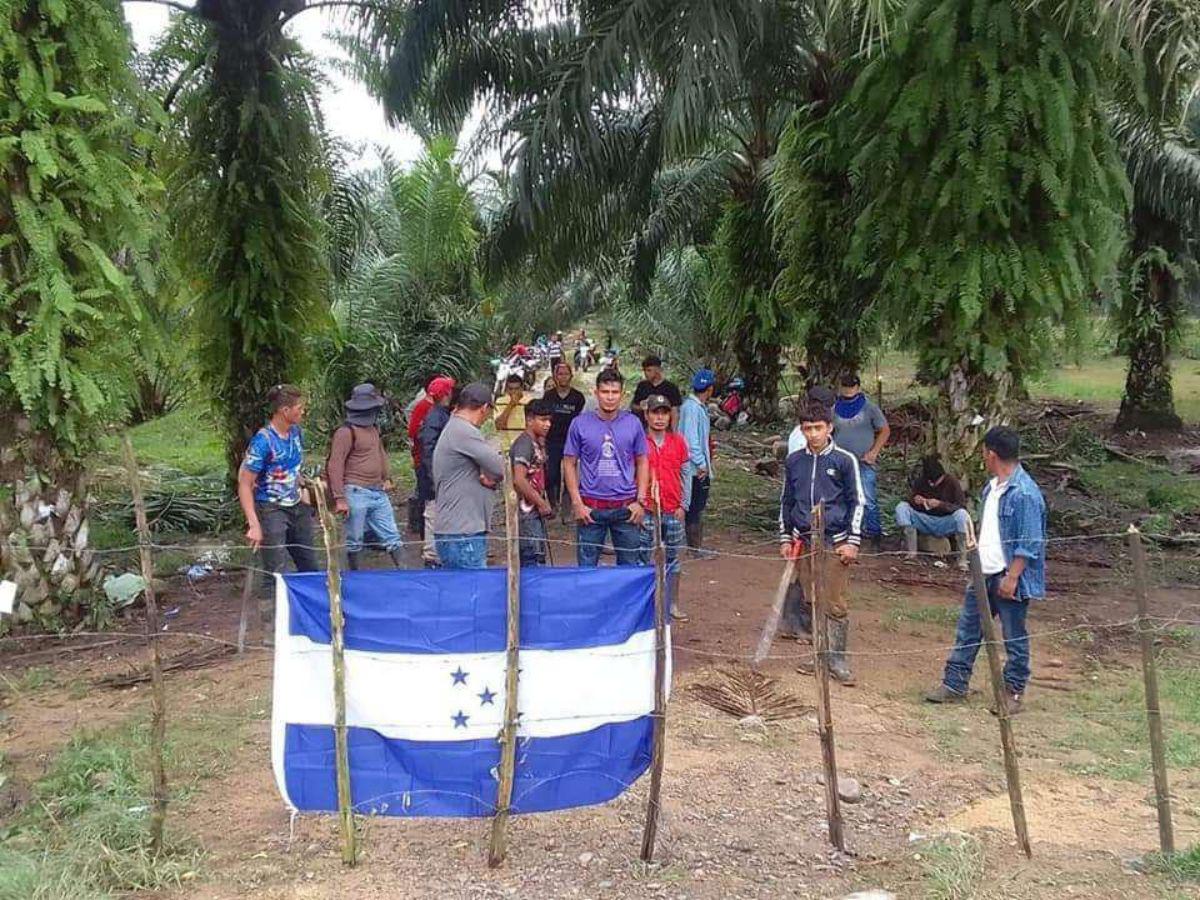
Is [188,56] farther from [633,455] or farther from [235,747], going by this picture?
[235,747]

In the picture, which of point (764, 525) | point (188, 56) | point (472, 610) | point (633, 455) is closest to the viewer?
point (472, 610)

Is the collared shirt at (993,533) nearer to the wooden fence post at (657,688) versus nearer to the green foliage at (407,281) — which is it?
the wooden fence post at (657,688)

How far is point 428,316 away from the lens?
1677 cm

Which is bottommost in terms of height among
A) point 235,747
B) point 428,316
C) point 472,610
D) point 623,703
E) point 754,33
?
point 235,747

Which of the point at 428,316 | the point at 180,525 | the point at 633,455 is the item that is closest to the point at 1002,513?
the point at 633,455

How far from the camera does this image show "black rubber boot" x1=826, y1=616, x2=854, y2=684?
5.90 metres

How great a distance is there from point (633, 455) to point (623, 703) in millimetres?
2356

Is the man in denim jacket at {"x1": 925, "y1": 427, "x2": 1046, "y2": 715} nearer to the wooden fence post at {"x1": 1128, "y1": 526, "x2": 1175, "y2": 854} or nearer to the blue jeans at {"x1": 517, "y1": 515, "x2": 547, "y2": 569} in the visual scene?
the wooden fence post at {"x1": 1128, "y1": 526, "x2": 1175, "y2": 854}

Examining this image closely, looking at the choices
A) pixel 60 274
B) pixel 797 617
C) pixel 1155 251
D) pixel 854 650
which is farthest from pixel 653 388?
pixel 1155 251

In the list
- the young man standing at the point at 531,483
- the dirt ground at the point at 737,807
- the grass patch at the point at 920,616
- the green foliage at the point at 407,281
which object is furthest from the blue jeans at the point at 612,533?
the green foliage at the point at 407,281

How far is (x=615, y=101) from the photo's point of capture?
335 inches

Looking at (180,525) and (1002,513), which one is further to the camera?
(180,525)

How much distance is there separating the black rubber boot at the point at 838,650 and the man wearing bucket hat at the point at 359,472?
111 inches

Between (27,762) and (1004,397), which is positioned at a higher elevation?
(1004,397)
